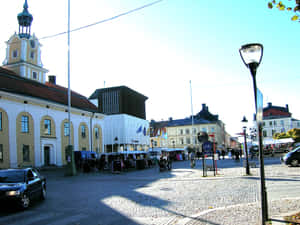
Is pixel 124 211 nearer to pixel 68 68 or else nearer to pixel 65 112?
pixel 68 68

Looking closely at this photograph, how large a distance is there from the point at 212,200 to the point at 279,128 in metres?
107

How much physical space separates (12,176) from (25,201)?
150 cm

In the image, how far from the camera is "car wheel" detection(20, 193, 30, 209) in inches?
403

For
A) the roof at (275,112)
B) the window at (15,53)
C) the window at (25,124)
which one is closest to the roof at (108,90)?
the window at (15,53)

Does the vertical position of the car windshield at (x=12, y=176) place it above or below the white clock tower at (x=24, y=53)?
below

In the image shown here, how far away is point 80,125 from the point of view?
47.4 metres

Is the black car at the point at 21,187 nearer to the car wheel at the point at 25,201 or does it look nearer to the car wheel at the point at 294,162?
the car wheel at the point at 25,201

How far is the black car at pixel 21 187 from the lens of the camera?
10066mm

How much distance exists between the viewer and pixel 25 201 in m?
10.4

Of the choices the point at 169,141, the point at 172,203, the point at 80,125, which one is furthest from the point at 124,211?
the point at 169,141

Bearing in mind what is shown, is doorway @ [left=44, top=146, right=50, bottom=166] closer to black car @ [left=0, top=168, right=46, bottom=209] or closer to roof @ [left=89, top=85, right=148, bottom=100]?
black car @ [left=0, top=168, right=46, bottom=209]

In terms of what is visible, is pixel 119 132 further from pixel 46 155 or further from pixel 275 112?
pixel 275 112

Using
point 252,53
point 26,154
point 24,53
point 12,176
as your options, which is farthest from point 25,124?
point 252,53

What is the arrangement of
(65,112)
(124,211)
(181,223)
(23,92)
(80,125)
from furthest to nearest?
(80,125) < (65,112) < (23,92) < (124,211) < (181,223)
